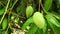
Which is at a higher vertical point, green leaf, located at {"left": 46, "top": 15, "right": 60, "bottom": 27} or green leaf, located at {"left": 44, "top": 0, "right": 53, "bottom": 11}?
green leaf, located at {"left": 44, "top": 0, "right": 53, "bottom": 11}

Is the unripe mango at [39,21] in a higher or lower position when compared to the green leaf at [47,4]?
lower

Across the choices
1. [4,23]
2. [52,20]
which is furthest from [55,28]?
[4,23]

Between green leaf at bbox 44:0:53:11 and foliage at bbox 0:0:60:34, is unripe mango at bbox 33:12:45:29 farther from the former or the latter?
green leaf at bbox 44:0:53:11

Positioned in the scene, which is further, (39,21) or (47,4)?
(47,4)

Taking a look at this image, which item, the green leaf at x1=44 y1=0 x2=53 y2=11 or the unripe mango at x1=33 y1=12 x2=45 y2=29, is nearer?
the unripe mango at x1=33 y1=12 x2=45 y2=29

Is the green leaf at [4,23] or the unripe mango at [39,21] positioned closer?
the unripe mango at [39,21]

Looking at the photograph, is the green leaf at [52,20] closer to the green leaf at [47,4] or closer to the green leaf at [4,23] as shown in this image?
the green leaf at [47,4]

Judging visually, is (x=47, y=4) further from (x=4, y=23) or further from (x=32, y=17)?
(x=4, y=23)

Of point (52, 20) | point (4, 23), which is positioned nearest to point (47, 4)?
point (52, 20)

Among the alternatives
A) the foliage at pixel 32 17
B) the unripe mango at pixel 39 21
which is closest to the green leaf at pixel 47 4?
the foliage at pixel 32 17

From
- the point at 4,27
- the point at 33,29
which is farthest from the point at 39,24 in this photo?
the point at 4,27

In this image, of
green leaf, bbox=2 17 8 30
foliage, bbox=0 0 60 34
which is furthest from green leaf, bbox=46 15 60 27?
green leaf, bbox=2 17 8 30
